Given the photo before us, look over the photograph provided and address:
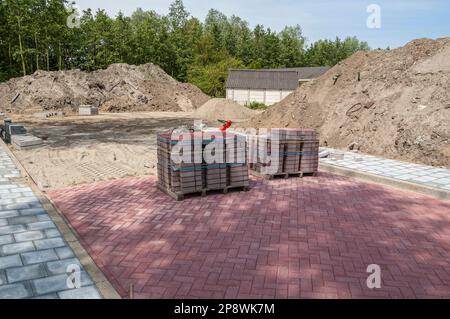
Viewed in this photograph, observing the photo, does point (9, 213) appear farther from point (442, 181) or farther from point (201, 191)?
point (442, 181)

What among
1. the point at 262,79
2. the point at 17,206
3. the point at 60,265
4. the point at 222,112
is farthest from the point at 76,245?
the point at 262,79

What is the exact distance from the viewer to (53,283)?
4727 mm

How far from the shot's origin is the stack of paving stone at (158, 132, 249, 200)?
8.31 m

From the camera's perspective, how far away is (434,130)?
527 inches

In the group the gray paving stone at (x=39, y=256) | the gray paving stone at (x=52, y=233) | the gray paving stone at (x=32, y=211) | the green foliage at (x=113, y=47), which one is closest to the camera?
the gray paving stone at (x=39, y=256)

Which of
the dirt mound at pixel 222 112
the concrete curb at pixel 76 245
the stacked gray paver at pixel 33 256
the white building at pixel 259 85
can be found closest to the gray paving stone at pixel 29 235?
the stacked gray paver at pixel 33 256

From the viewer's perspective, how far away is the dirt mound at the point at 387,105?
13.6 meters

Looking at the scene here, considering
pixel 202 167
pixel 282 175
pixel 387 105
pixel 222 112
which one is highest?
pixel 387 105

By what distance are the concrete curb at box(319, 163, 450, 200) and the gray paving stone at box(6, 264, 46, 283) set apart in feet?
28.4

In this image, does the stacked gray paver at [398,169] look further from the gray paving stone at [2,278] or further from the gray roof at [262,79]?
the gray roof at [262,79]

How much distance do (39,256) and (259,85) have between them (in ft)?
149

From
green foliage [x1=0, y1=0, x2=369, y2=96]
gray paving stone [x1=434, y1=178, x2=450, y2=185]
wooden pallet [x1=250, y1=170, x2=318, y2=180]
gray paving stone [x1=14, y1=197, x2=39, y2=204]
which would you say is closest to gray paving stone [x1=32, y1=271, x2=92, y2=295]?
gray paving stone [x1=14, y1=197, x2=39, y2=204]

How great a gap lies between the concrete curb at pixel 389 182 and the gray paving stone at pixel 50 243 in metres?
8.23
